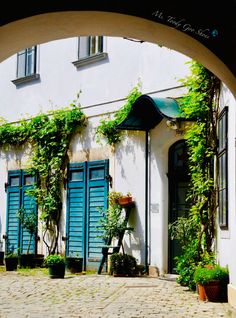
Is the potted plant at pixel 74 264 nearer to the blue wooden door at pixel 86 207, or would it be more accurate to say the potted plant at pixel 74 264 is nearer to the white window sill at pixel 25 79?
the blue wooden door at pixel 86 207

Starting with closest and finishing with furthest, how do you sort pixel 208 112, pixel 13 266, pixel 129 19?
pixel 129 19
pixel 208 112
pixel 13 266

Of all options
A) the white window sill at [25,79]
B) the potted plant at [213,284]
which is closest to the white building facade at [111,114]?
the white window sill at [25,79]

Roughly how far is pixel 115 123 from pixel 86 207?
185 cm

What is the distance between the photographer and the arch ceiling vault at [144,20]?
5309mm

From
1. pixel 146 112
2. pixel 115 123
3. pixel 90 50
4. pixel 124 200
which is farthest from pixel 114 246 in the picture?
pixel 90 50

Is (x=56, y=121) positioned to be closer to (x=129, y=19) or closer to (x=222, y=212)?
(x=222, y=212)

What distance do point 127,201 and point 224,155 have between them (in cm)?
346

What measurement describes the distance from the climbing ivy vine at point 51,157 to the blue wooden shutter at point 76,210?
361 millimetres

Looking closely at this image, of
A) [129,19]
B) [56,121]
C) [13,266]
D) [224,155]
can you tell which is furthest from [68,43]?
[129,19]

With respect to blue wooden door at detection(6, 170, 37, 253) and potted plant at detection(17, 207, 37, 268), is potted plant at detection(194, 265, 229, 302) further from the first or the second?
blue wooden door at detection(6, 170, 37, 253)

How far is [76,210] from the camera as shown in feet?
43.5

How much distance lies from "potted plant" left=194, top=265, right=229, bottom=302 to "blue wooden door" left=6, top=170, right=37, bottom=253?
21.2 ft

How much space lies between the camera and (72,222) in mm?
13312

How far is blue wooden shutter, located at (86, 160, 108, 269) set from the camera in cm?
1261
